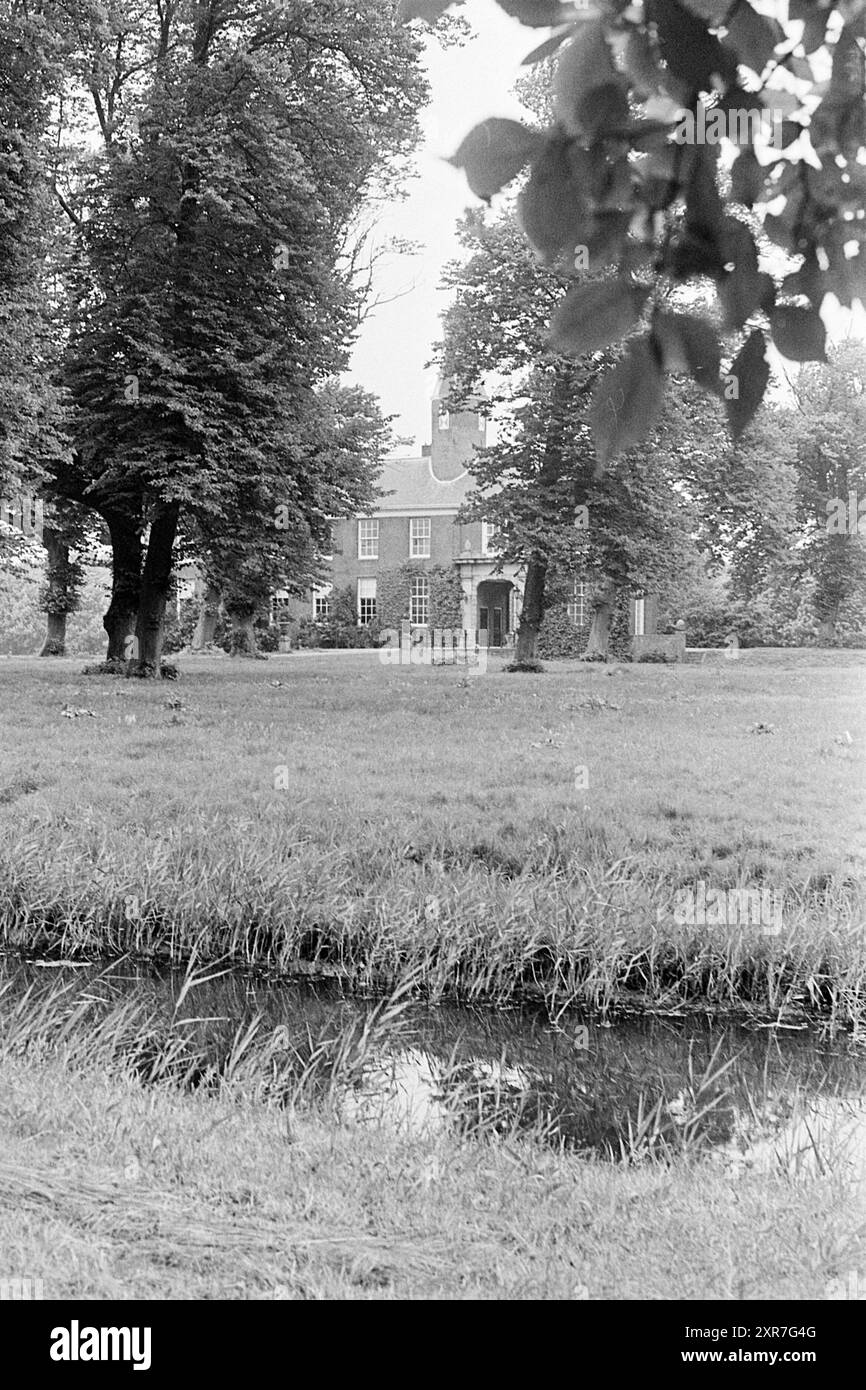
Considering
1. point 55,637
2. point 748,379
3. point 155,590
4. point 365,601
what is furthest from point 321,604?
point 748,379

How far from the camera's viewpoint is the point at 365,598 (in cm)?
1030

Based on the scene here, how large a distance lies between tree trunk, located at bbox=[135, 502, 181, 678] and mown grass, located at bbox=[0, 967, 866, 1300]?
7.28 metres

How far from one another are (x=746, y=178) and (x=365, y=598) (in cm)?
933

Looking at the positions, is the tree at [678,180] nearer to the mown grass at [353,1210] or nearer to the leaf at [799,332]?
the leaf at [799,332]

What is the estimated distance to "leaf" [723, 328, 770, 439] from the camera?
929 millimetres

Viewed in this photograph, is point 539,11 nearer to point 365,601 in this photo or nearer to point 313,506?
point 313,506

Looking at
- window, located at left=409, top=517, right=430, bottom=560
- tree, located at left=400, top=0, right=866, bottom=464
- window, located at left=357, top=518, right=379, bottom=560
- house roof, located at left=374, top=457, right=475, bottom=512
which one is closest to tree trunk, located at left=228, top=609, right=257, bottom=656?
window, located at left=357, top=518, right=379, bottom=560

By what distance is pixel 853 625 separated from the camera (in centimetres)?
716

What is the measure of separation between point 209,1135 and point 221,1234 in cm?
36

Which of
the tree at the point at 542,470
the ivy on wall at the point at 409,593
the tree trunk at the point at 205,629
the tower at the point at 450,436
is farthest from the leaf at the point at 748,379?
the tree trunk at the point at 205,629

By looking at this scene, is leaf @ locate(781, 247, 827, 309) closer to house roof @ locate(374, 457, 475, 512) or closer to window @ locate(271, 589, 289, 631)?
house roof @ locate(374, 457, 475, 512)

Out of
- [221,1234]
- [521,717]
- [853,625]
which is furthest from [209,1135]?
[853,625]

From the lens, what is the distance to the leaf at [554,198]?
90cm

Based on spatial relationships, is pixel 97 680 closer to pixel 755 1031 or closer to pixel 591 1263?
pixel 755 1031
